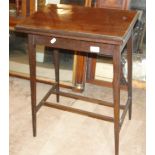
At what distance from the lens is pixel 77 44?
1574 millimetres

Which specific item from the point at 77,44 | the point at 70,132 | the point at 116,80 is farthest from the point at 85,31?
the point at 70,132

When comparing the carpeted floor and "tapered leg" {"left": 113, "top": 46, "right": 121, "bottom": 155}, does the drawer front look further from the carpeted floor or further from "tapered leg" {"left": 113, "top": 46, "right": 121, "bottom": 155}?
the carpeted floor

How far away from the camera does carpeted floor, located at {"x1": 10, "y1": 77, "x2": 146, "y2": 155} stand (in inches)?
73.1

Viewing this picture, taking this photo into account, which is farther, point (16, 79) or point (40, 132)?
point (16, 79)

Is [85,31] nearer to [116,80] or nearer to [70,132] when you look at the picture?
[116,80]

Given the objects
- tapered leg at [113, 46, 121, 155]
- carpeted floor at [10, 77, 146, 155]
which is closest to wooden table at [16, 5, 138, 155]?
tapered leg at [113, 46, 121, 155]

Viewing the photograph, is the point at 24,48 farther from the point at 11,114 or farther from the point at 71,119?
the point at 71,119

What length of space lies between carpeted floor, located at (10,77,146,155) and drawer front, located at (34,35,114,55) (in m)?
0.65

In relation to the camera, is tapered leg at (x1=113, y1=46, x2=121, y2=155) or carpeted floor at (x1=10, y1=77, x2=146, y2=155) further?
carpeted floor at (x1=10, y1=77, x2=146, y2=155)

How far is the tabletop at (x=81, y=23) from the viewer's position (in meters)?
1.51

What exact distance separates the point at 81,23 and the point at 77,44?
132mm

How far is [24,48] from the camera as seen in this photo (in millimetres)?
2635
